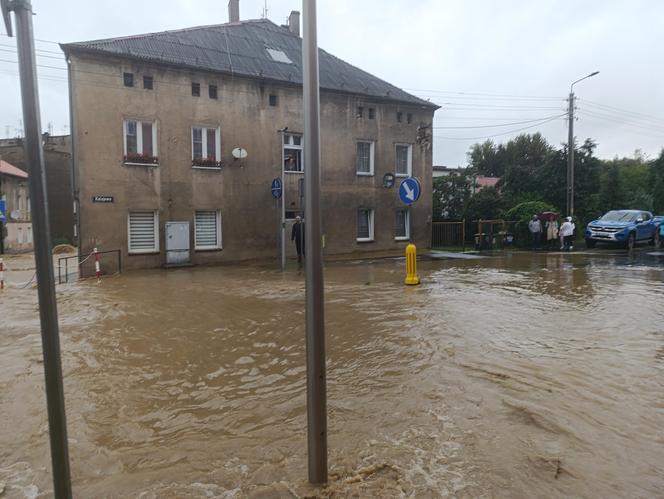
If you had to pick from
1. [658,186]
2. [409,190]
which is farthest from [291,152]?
[658,186]

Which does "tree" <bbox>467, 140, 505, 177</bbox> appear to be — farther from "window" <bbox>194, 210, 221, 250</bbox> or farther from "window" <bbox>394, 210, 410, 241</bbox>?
"window" <bbox>194, 210, 221, 250</bbox>

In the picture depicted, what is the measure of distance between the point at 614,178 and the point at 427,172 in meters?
18.1

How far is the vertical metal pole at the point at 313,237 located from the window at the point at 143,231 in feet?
53.3

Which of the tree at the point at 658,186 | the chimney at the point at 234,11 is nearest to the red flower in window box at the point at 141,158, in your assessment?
the chimney at the point at 234,11

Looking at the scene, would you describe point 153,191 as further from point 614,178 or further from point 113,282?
point 614,178

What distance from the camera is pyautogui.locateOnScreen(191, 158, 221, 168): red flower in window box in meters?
18.9

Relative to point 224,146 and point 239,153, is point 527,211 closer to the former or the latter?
point 239,153

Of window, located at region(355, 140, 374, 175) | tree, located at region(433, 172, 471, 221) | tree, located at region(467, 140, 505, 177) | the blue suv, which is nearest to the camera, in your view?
the blue suv

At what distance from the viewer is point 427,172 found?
2539cm

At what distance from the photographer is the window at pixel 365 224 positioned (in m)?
23.5

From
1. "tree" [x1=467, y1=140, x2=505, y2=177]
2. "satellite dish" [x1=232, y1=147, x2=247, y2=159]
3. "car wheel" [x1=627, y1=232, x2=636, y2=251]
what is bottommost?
"car wheel" [x1=627, y1=232, x2=636, y2=251]

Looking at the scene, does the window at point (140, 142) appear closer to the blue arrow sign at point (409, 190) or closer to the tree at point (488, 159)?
the blue arrow sign at point (409, 190)

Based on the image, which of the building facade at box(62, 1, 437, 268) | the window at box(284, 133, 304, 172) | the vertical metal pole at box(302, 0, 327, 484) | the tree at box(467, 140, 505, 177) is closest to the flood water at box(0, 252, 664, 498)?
the vertical metal pole at box(302, 0, 327, 484)

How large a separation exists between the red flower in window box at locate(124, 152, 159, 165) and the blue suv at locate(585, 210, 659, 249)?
20511 millimetres
